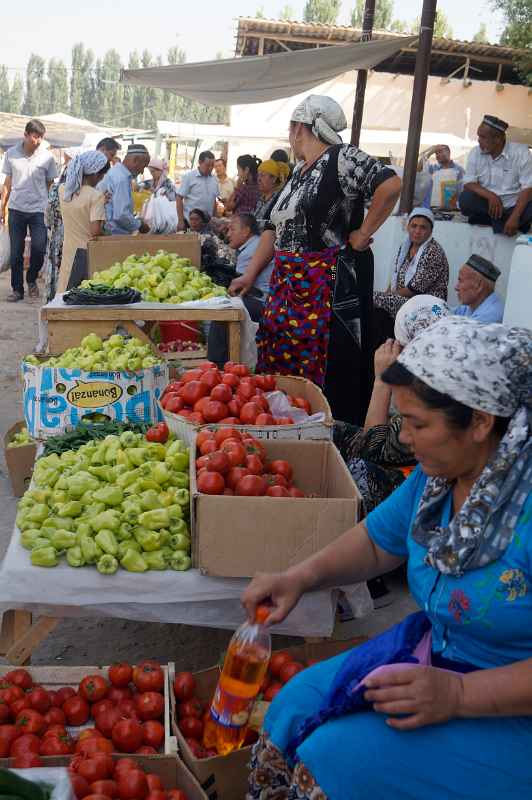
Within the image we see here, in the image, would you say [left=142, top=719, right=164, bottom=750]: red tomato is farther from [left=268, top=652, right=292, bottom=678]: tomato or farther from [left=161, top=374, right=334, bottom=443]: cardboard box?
[left=161, top=374, right=334, bottom=443]: cardboard box

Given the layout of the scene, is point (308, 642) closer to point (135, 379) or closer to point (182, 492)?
point (182, 492)

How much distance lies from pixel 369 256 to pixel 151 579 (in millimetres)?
2336

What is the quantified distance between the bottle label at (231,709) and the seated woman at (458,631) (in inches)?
18.0

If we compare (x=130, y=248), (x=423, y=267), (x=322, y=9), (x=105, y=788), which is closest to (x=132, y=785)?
(x=105, y=788)

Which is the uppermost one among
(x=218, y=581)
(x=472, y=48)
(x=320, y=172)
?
(x=472, y=48)

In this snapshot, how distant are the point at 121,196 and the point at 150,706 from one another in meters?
6.75

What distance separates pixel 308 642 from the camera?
2.87 metres

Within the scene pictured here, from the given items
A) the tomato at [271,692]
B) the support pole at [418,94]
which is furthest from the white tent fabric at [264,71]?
the tomato at [271,692]

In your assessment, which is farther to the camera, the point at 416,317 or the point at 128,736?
the point at 416,317

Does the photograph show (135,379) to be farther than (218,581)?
Yes

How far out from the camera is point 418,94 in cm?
835

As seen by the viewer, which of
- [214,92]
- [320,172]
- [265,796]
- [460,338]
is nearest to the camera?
[460,338]

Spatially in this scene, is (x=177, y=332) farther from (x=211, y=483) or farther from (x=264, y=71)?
(x=264, y=71)

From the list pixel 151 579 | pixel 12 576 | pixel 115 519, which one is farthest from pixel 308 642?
pixel 12 576
